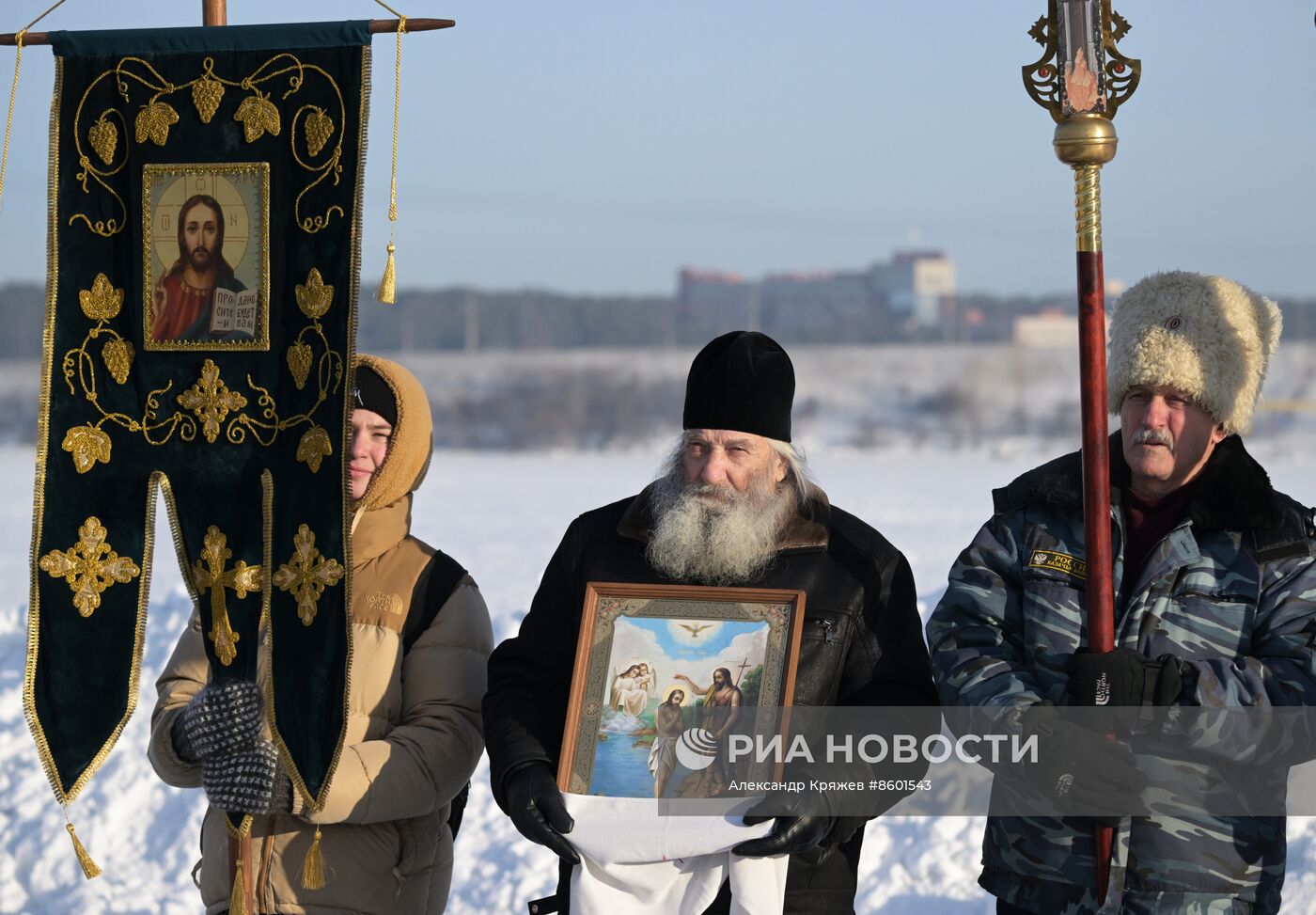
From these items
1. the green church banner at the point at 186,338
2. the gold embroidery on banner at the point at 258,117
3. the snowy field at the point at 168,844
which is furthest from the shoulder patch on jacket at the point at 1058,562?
the snowy field at the point at 168,844

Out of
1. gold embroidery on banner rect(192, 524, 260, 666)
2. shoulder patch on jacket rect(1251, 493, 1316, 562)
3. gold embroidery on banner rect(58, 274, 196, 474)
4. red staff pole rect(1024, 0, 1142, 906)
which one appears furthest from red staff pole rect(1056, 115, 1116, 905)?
gold embroidery on banner rect(58, 274, 196, 474)

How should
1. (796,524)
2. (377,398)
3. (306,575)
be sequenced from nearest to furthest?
(796,524) → (306,575) → (377,398)

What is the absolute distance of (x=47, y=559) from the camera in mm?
3840

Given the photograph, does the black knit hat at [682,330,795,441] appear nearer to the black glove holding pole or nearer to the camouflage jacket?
the camouflage jacket

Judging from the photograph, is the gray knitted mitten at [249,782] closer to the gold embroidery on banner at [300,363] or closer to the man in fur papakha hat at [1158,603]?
the gold embroidery on banner at [300,363]

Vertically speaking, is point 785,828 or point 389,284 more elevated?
point 389,284

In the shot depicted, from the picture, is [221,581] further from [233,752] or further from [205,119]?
[205,119]

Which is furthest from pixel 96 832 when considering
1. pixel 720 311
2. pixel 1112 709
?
pixel 720 311

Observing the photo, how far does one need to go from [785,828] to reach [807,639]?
1.35 feet

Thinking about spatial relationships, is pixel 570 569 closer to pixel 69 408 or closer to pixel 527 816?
pixel 527 816

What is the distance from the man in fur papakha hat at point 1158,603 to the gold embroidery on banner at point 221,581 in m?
1.59

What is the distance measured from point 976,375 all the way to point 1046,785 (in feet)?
116

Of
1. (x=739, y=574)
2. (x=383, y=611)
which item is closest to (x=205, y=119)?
(x=383, y=611)

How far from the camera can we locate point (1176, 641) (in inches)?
132
